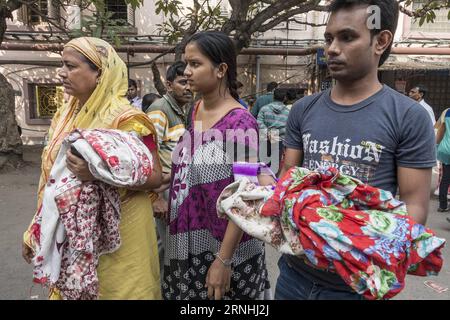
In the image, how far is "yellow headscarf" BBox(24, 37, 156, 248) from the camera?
167 cm

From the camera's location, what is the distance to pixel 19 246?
375 centimetres

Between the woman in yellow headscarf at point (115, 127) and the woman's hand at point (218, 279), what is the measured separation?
364 mm

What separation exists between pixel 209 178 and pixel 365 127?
0.69 metres

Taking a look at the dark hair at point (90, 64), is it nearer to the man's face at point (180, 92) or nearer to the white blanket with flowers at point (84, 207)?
the white blanket with flowers at point (84, 207)

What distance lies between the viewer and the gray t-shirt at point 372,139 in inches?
45.0

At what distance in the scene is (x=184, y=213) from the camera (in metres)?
1.67

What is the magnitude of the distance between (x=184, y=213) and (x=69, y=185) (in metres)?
0.49

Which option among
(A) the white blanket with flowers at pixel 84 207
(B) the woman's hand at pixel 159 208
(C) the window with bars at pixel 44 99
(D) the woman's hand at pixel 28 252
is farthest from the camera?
(C) the window with bars at pixel 44 99

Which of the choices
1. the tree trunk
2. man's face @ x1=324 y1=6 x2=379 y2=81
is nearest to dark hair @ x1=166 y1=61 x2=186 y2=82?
man's face @ x1=324 y1=6 x2=379 y2=81

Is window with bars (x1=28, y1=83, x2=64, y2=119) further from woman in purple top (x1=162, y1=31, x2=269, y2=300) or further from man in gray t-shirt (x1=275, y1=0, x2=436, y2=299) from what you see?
man in gray t-shirt (x1=275, y1=0, x2=436, y2=299)

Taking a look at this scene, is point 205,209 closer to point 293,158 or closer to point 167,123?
point 293,158

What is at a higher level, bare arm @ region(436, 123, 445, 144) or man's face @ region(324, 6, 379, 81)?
man's face @ region(324, 6, 379, 81)

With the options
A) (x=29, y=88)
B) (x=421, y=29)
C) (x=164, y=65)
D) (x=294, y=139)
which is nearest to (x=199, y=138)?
(x=294, y=139)

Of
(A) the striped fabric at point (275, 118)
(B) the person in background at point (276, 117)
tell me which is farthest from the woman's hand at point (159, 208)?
(A) the striped fabric at point (275, 118)
